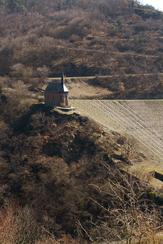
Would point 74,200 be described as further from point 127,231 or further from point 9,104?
point 127,231

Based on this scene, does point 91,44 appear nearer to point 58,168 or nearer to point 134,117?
point 134,117

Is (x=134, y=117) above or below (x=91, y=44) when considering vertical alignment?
below

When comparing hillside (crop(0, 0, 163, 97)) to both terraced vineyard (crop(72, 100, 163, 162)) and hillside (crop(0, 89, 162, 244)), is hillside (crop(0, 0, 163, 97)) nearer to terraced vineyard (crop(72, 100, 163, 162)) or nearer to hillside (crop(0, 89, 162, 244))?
terraced vineyard (crop(72, 100, 163, 162))

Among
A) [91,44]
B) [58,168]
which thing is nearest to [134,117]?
[58,168]

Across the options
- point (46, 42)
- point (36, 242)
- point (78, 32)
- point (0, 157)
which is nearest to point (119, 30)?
point (78, 32)

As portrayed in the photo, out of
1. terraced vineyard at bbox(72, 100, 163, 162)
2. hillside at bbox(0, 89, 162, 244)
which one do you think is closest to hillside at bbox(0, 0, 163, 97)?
terraced vineyard at bbox(72, 100, 163, 162)
